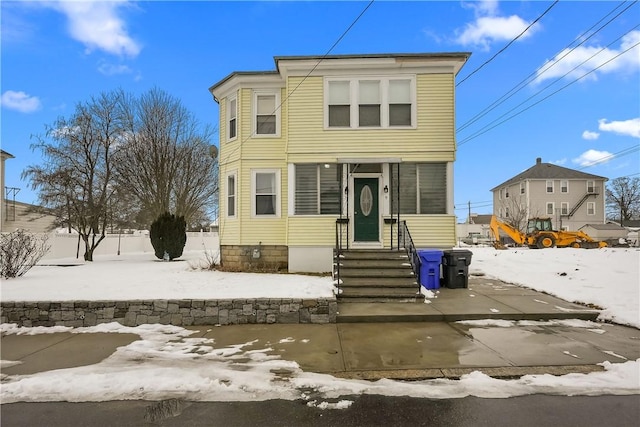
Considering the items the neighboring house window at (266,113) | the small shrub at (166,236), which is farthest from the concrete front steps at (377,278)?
the small shrub at (166,236)

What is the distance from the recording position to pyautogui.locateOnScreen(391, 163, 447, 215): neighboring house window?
11094 mm

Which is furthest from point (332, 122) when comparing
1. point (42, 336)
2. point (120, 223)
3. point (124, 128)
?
point (120, 223)

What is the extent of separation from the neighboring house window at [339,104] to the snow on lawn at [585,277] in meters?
6.85

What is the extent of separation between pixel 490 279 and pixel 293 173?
685 centimetres

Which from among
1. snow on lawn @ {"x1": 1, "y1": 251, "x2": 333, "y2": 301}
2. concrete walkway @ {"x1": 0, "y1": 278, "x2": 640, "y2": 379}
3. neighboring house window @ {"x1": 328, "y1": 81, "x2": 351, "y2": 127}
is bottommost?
concrete walkway @ {"x1": 0, "y1": 278, "x2": 640, "y2": 379}

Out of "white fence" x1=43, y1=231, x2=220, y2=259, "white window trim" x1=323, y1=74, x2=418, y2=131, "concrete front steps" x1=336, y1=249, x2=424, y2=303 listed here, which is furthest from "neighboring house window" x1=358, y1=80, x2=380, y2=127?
"white fence" x1=43, y1=231, x2=220, y2=259

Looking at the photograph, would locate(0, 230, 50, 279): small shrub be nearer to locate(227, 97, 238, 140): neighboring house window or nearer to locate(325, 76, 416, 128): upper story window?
locate(227, 97, 238, 140): neighboring house window

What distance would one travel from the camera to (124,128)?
19.1 m

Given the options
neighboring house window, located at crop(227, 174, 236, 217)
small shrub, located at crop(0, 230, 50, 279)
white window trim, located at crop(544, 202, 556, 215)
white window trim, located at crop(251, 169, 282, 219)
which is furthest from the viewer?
white window trim, located at crop(544, 202, 556, 215)

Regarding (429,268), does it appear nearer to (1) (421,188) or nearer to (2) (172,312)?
(1) (421,188)

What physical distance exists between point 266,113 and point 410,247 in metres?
6.49

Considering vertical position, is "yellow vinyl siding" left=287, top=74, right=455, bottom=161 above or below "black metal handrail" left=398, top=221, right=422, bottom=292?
above

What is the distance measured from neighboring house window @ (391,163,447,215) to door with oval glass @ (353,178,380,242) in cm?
58

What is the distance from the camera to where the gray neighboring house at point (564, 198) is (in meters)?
39.1
